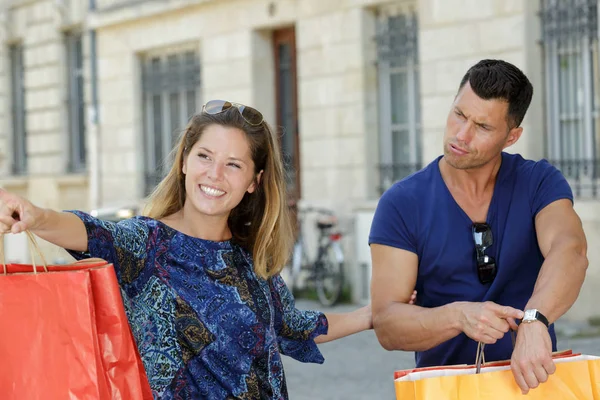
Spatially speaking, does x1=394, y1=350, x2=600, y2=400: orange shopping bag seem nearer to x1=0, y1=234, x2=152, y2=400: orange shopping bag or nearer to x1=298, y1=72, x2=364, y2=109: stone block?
x1=0, y1=234, x2=152, y2=400: orange shopping bag

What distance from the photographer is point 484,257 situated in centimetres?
322

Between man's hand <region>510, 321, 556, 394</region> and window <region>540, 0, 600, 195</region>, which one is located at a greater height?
window <region>540, 0, 600, 195</region>

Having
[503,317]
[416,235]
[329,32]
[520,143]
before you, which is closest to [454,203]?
[416,235]

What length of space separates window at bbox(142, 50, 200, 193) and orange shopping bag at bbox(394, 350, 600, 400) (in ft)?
41.5

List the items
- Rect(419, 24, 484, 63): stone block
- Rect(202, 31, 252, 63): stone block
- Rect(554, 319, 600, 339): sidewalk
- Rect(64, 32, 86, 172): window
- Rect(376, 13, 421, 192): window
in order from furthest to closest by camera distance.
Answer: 1. Rect(64, 32, 86, 172): window
2. Rect(202, 31, 252, 63): stone block
3. Rect(376, 13, 421, 192): window
4. Rect(419, 24, 484, 63): stone block
5. Rect(554, 319, 600, 339): sidewalk

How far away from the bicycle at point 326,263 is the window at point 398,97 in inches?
32.8

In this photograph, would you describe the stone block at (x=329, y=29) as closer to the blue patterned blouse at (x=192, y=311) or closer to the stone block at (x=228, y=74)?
the stone block at (x=228, y=74)

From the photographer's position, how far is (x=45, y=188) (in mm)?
18609

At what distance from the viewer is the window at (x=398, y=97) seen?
12219mm

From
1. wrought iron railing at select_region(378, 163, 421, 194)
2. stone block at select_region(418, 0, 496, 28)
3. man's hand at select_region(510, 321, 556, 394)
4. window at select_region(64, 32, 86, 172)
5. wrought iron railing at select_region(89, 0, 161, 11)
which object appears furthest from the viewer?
window at select_region(64, 32, 86, 172)

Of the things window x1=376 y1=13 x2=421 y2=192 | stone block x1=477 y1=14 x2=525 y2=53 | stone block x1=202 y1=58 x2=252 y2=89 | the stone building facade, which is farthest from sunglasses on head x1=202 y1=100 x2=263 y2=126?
stone block x1=202 y1=58 x2=252 y2=89

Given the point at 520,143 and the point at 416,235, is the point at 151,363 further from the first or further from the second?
the point at 520,143

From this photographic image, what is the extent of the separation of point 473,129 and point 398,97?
9.32 metres

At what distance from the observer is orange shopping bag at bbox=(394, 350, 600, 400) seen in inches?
110
